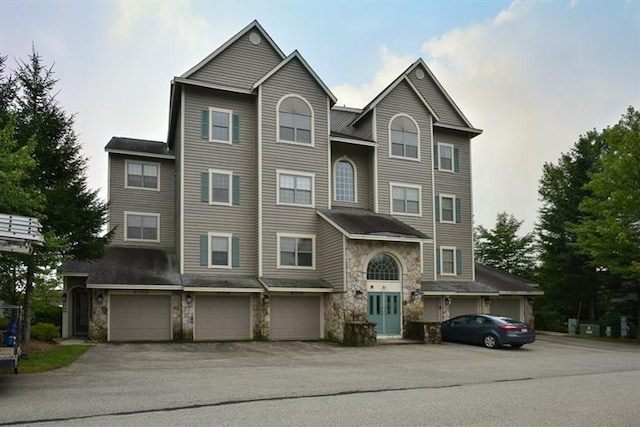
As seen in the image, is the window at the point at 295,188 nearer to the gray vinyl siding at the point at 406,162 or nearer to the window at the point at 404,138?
the gray vinyl siding at the point at 406,162

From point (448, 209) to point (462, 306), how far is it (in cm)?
516

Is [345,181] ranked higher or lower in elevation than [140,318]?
higher

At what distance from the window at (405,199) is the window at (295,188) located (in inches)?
172

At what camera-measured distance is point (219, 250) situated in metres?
25.7

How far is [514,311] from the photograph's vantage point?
3186 centimetres

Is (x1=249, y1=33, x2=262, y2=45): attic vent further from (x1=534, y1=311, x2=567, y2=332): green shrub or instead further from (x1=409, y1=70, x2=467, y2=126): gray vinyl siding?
(x1=534, y1=311, x2=567, y2=332): green shrub

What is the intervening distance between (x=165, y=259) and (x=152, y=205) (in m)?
3.58

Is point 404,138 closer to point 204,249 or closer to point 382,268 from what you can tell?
point 382,268

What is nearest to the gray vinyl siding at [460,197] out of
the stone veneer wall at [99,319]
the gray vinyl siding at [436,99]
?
the gray vinyl siding at [436,99]

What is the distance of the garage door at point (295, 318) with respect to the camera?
25.6m

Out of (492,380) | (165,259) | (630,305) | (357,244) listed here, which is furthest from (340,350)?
(630,305)

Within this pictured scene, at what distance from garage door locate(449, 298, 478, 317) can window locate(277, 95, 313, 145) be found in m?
11.0

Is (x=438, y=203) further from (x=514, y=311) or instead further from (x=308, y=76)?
(x=308, y=76)

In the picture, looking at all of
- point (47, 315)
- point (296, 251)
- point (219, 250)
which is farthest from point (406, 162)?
point (47, 315)
